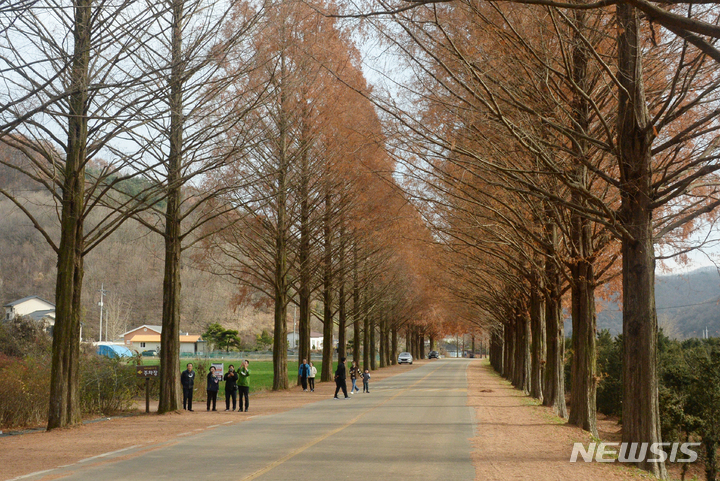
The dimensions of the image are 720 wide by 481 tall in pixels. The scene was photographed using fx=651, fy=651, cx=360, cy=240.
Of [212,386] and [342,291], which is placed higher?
[342,291]

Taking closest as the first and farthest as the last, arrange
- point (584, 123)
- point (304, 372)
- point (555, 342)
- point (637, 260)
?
point (637, 260), point (584, 123), point (555, 342), point (304, 372)

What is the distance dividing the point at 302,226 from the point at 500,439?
16.8m

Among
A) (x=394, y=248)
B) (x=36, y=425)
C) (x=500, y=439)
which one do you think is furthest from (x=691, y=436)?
(x=36, y=425)

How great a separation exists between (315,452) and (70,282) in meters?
7.47

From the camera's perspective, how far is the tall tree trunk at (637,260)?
32.2 ft

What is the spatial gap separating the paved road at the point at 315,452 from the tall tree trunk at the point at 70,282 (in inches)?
136

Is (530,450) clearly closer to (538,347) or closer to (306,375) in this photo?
(538,347)

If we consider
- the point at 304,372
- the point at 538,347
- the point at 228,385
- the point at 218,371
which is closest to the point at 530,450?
the point at 228,385

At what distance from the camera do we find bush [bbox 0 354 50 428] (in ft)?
51.2

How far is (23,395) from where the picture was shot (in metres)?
15.9

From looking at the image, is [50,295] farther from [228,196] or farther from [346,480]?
[346,480]

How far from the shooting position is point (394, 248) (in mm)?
37156

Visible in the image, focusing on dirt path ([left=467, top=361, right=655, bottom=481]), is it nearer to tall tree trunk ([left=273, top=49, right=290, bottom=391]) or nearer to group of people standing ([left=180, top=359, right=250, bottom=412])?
group of people standing ([left=180, top=359, right=250, bottom=412])

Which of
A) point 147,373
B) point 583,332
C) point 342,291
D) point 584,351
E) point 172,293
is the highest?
point 342,291
